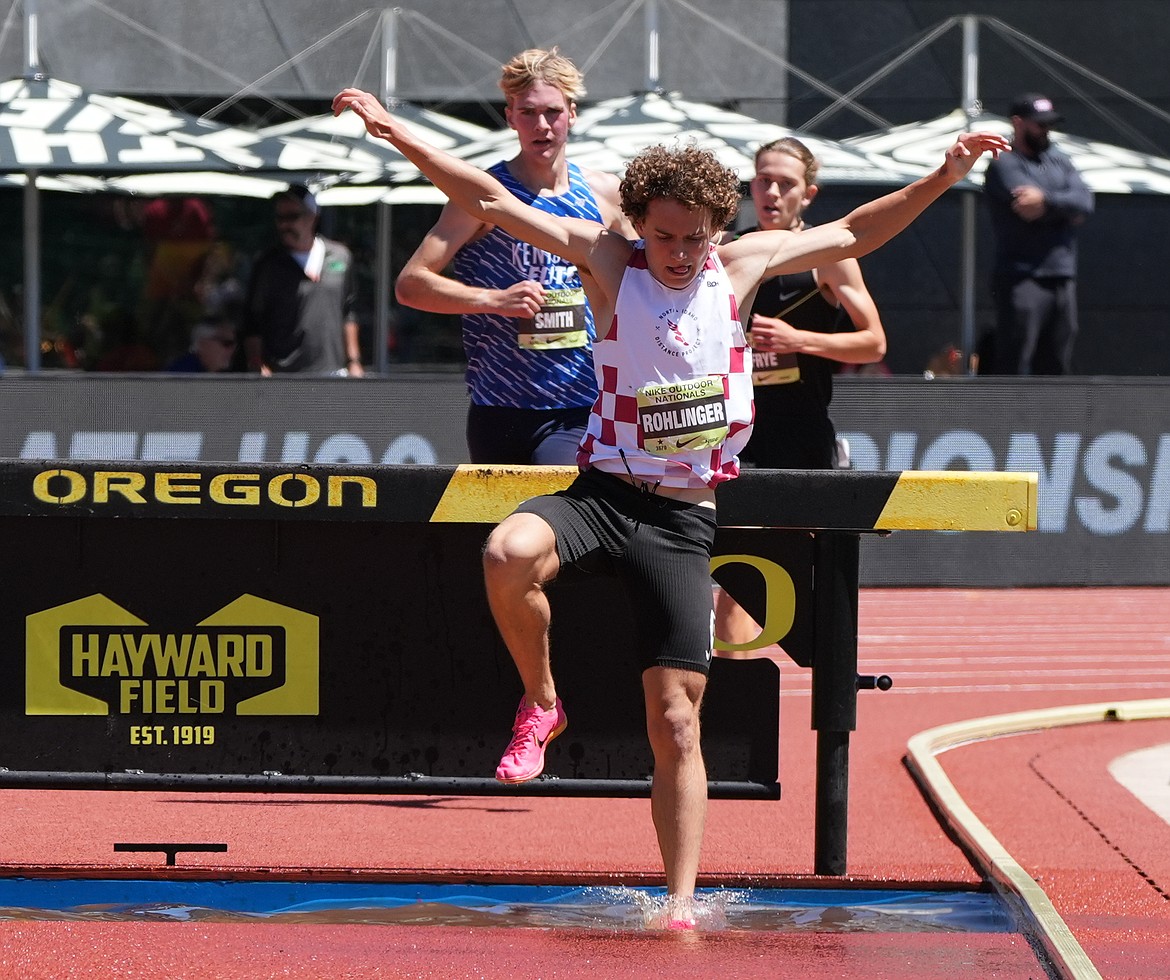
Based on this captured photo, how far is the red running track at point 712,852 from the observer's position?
404 cm

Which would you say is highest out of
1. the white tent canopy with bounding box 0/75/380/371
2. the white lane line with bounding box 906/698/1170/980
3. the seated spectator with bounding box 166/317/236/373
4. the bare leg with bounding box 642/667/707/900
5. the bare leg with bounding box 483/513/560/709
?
the white tent canopy with bounding box 0/75/380/371

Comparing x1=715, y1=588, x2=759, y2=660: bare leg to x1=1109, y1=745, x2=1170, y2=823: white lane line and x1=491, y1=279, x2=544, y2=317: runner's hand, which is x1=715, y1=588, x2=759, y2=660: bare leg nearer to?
x1=491, y1=279, x2=544, y2=317: runner's hand

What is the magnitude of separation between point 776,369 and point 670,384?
8.63ft

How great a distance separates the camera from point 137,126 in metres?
13.8

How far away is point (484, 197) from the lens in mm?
4746

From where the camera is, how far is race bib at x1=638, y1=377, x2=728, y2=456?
446 centimetres

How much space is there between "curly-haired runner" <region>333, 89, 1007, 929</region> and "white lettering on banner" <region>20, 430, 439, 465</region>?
23.7 feet

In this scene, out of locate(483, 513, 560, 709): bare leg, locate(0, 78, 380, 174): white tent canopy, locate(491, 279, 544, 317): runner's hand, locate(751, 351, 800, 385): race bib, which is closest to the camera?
locate(483, 513, 560, 709): bare leg

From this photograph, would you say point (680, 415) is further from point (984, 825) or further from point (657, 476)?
point (984, 825)

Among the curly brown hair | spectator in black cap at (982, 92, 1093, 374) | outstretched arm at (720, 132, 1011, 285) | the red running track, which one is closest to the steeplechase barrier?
the red running track

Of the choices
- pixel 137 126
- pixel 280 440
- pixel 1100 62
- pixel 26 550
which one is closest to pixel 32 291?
pixel 137 126

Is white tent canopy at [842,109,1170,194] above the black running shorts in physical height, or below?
above

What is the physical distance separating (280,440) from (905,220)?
7.58 meters

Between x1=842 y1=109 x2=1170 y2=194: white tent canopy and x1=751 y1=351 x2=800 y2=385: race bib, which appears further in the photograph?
x1=842 y1=109 x2=1170 y2=194: white tent canopy
